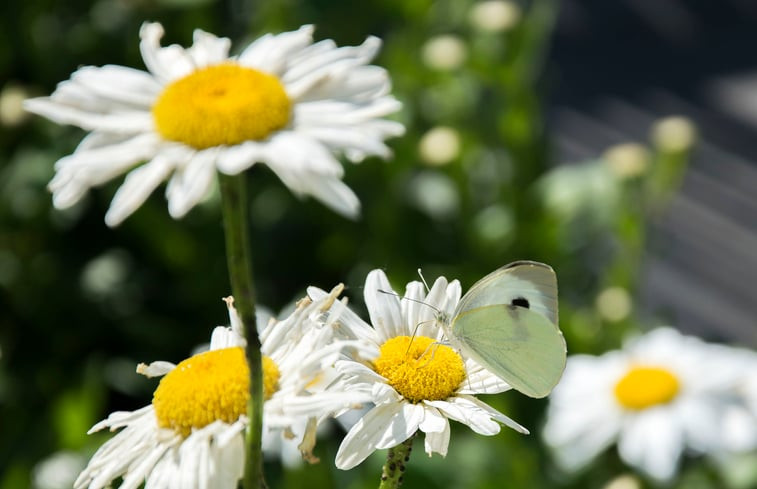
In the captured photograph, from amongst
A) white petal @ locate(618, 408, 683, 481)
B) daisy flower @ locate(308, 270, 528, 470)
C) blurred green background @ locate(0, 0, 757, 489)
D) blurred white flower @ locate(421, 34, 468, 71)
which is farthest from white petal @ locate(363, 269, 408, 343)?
blurred white flower @ locate(421, 34, 468, 71)

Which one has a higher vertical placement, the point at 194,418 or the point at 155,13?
the point at 194,418

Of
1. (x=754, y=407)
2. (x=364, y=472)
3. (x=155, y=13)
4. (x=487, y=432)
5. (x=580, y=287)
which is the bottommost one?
(x=580, y=287)

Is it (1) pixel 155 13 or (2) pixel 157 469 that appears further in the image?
(1) pixel 155 13

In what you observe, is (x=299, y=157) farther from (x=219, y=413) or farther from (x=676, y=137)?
(x=676, y=137)

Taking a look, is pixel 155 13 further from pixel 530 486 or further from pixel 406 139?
pixel 530 486

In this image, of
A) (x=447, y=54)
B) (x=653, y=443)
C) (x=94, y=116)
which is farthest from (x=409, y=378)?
(x=447, y=54)

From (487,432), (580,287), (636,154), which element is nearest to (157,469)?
(487,432)

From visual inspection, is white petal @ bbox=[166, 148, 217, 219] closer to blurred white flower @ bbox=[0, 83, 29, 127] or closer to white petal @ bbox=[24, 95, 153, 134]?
white petal @ bbox=[24, 95, 153, 134]
